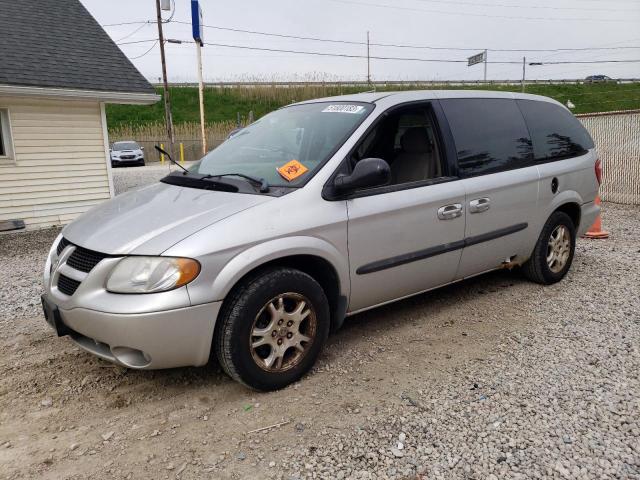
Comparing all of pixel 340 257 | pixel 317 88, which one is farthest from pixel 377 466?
pixel 317 88

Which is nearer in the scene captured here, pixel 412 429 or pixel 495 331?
pixel 412 429

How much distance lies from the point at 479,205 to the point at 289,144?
5.20 feet

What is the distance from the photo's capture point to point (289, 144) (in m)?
3.77

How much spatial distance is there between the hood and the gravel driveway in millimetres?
969

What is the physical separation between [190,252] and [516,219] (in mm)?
2973

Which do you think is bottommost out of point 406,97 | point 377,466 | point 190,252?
point 377,466

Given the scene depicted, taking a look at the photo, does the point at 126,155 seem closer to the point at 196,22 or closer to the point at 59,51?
the point at 196,22

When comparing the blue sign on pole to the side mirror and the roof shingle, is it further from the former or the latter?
the side mirror

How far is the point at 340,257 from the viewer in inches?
130

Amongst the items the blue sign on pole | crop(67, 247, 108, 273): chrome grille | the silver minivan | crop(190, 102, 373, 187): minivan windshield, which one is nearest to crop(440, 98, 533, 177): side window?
the silver minivan

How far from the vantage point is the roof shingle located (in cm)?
970

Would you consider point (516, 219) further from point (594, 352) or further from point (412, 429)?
point (412, 429)

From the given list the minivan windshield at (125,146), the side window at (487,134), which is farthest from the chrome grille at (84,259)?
the minivan windshield at (125,146)

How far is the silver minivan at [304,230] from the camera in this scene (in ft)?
9.08
